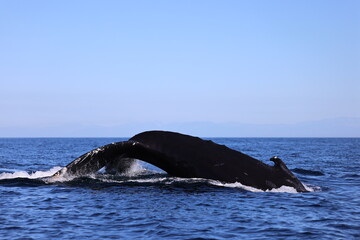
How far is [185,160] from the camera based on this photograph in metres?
11.5

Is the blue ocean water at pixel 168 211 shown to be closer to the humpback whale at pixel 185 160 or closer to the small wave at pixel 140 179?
the small wave at pixel 140 179

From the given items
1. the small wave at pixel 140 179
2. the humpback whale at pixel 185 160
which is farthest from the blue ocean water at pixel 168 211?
the humpback whale at pixel 185 160

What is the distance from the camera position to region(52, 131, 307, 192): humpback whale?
11031mm

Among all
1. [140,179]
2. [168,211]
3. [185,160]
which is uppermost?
[185,160]

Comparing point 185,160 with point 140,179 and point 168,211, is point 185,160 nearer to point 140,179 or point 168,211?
point 168,211

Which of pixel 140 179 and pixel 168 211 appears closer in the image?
pixel 168 211

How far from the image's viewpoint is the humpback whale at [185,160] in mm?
11031

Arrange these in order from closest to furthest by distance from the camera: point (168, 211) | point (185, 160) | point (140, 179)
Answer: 1. point (168, 211)
2. point (185, 160)
3. point (140, 179)

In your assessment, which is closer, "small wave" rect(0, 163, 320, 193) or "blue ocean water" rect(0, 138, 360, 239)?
"blue ocean water" rect(0, 138, 360, 239)

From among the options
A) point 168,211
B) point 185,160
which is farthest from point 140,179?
point 168,211

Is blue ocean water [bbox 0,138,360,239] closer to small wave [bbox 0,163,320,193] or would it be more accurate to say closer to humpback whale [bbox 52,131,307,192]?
small wave [bbox 0,163,320,193]

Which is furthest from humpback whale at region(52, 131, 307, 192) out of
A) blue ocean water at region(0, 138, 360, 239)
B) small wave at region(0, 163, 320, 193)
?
blue ocean water at region(0, 138, 360, 239)

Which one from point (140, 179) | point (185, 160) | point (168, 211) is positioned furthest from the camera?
point (140, 179)

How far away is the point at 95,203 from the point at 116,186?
2089mm
